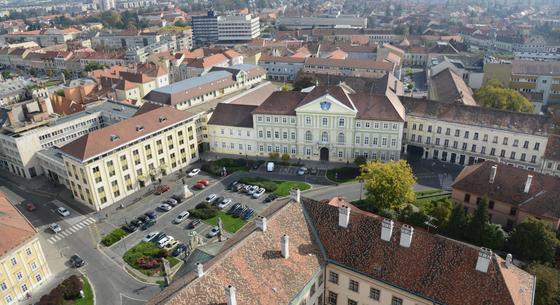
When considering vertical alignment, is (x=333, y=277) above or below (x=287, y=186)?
above

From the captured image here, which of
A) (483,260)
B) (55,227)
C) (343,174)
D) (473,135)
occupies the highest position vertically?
(483,260)

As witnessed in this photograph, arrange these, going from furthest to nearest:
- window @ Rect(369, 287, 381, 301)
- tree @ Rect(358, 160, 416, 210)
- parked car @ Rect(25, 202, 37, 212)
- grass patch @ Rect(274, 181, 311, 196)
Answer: grass patch @ Rect(274, 181, 311, 196) → parked car @ Rect(25, 202, 37, 212) → tree @ Rect(358, 160, 416, 210) → window @ Rect(369, 287, 381, 301)

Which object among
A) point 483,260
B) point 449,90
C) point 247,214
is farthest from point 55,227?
A: point 449,90

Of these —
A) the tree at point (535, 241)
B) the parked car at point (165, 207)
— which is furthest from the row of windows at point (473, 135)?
the parked car at point (165, 207)

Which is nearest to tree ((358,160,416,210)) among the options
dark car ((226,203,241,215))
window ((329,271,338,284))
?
window ((329,271,338,284))

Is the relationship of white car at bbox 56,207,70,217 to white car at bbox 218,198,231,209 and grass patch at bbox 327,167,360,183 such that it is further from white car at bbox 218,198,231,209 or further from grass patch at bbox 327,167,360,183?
grass patch at bbox 327,167,360,183

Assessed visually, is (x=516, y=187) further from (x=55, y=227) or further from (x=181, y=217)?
(x=55, y=227)
